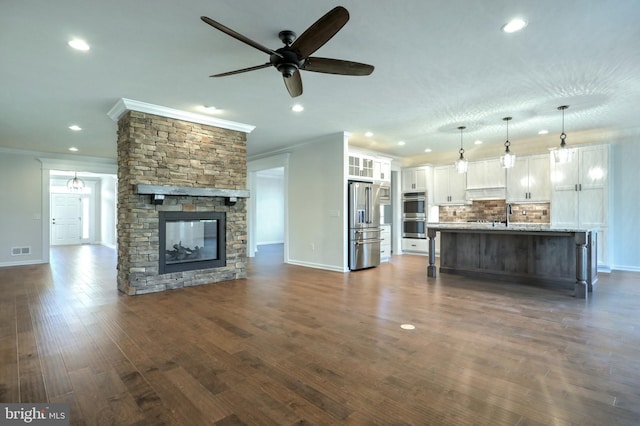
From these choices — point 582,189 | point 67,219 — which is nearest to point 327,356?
point 582,189

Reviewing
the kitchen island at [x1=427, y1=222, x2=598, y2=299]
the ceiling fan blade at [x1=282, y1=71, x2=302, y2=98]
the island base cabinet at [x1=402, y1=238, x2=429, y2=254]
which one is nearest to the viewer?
the ceiling fan blade at [x1=282, y1=71, x2=302, y2=98]

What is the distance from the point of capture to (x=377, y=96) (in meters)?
4.43

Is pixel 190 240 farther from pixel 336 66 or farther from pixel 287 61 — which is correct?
pixel 336 66

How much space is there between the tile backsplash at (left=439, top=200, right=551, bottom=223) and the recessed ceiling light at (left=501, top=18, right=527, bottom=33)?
5.87m

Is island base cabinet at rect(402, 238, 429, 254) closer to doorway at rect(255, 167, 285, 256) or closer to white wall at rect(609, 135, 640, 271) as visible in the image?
white wall at rect(609, 135, 640, 271)

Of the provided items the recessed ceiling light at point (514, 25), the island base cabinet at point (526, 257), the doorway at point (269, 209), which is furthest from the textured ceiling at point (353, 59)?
the doorway at point (269, 209)

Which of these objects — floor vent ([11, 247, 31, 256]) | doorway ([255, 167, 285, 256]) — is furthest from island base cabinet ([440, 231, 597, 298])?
floor vent ([11, 247, 31, 256])

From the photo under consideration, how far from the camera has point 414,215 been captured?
9.30 m

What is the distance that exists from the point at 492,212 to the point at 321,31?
7.51 metres

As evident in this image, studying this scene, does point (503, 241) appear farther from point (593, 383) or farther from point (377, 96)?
point (593, 383)

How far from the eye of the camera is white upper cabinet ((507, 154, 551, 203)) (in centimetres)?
716

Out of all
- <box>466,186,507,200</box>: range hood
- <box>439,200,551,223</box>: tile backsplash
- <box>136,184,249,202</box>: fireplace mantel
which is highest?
<box>466,186,507,200</box>: range hood

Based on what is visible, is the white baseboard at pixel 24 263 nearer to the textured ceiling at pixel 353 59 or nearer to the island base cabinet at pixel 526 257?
the textured ceiling at pixel 353 59

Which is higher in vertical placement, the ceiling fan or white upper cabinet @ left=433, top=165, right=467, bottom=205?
the ceiling fan
